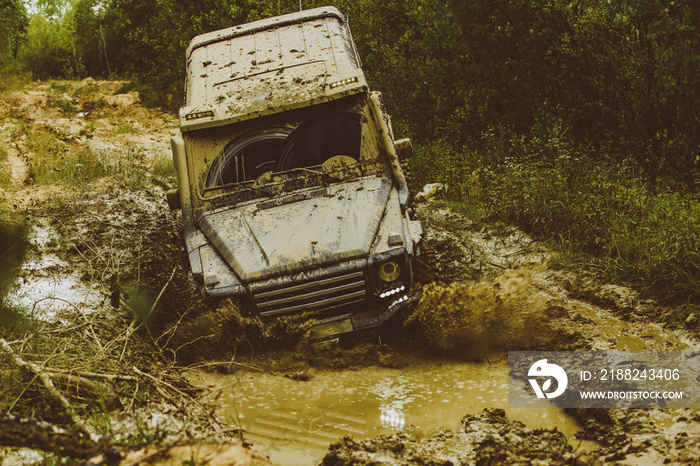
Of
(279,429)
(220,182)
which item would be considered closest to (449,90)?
(220,182)

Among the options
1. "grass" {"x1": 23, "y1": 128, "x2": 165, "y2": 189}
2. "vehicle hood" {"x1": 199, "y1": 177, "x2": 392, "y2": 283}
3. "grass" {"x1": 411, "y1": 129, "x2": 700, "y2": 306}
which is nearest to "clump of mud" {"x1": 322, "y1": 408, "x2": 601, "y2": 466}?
"vehicle hood" {"x1": 199, "y1": 177, "x2": 392, "y2": 283}

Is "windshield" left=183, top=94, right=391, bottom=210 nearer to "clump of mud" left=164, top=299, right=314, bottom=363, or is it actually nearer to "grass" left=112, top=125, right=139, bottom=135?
"clump of mud" left=164, top=299, right=314, bottom=363

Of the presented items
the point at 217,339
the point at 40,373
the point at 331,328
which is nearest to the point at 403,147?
the point at 331,328

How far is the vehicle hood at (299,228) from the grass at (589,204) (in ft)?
7.69

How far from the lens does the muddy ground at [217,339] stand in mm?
2924

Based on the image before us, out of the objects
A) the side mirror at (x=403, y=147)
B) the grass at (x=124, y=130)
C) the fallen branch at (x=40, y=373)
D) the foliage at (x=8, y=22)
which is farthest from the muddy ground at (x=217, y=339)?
the foliage at (x=8, y=22)

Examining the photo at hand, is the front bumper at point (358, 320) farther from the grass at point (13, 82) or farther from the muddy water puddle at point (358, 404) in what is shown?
the grass at point (13, 82)

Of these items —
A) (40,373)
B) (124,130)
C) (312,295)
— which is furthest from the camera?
(124,130)

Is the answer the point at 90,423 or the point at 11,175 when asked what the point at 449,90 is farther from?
the point at 90,423

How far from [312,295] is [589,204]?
346cm

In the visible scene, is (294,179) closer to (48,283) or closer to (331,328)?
(331,328)

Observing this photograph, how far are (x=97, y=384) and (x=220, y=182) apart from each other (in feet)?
6.92

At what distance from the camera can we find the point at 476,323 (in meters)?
4.36

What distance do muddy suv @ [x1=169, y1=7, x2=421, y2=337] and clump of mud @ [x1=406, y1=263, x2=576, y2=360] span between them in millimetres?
331
